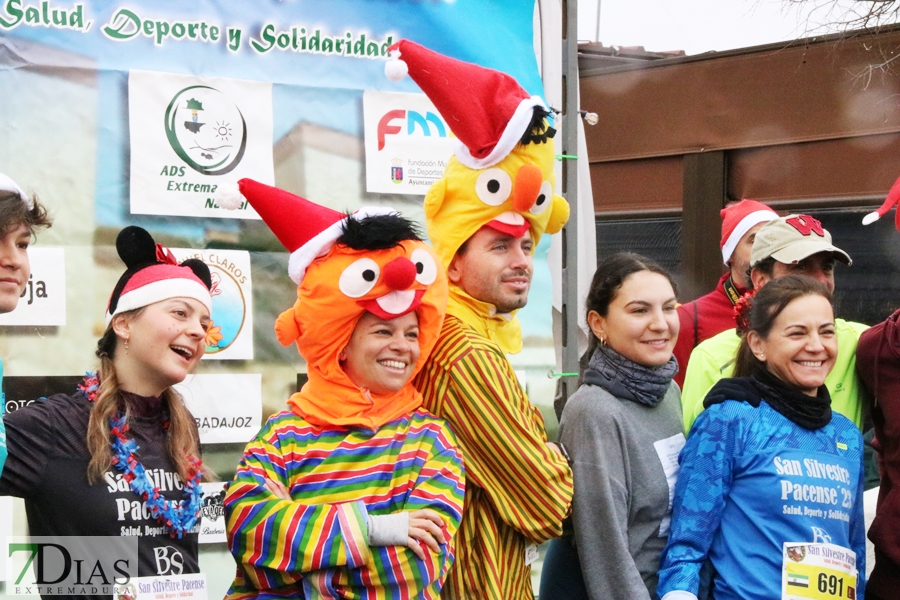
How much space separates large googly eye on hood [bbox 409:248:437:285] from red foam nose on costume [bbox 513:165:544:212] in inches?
14.5

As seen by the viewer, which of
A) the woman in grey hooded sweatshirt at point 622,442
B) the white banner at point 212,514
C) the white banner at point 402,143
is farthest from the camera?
the white banner at point 402,143

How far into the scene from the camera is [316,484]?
256cm

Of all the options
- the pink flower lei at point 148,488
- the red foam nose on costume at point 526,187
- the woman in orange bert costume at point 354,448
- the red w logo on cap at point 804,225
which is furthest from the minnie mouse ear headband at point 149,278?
the red w logo on cap at point 804,225

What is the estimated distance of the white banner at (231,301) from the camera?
3951 mm

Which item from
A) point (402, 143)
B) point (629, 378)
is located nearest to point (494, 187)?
point (629, 378)

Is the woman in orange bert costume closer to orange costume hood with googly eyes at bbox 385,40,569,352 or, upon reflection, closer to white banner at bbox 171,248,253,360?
orange costume hood with googly eyes at bbox 385,40,569,352

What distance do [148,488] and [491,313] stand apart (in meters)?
1.05

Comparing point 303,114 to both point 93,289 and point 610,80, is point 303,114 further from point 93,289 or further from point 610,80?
point 610,80

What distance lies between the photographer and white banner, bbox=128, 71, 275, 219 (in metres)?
3.87

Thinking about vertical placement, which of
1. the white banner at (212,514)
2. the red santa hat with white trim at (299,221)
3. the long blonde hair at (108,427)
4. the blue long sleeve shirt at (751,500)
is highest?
the red santa hat with white trim at (299,221)

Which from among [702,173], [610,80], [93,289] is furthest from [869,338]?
[610,80]

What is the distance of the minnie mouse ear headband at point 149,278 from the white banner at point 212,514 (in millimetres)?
Result: 1003

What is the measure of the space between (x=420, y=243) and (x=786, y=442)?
1173 millimetres

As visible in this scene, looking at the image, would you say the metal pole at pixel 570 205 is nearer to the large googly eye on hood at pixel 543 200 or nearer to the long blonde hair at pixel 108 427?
the large googly eye on hood at pixel 543 200
